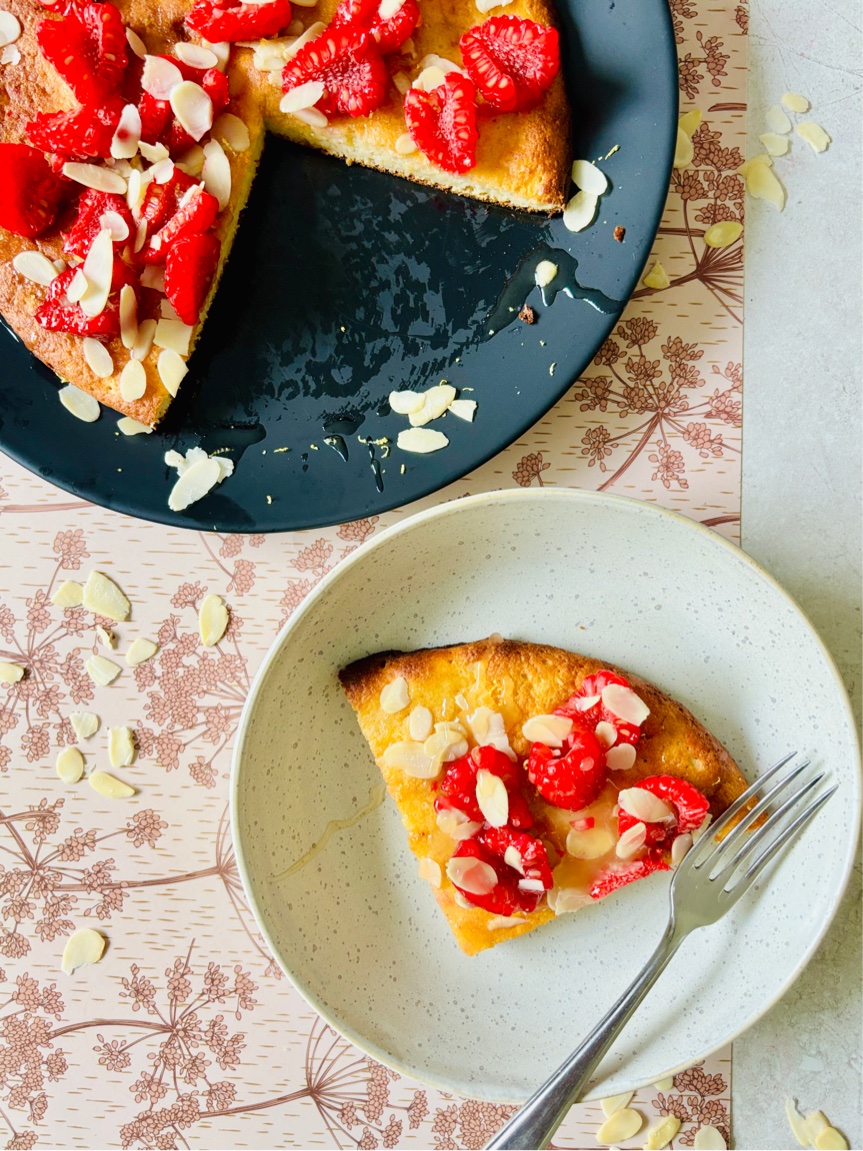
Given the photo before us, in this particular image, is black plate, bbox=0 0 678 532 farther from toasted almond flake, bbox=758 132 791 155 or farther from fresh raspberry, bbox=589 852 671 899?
fresh raspberry, bbox=589 852 671 899

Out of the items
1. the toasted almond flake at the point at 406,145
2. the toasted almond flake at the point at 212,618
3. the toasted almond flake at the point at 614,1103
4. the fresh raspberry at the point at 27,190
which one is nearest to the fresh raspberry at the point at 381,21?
the toasted almond flake at the point at 406,145

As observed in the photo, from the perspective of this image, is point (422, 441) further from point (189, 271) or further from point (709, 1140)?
point (709, 1140)

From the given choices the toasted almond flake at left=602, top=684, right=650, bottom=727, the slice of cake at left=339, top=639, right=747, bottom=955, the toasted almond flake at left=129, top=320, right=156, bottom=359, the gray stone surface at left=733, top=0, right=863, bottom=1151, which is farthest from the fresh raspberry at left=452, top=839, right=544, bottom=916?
the toasted almond flake at left=129, top=320, right=156, bottom=359

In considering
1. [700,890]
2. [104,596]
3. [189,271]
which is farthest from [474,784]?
[189,271]

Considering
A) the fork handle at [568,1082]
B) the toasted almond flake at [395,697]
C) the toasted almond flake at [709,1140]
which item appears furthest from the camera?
the toasted almond flake at [709,1140]

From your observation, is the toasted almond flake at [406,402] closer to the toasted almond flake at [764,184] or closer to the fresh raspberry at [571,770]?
the fresh raspberry at [571,770]
